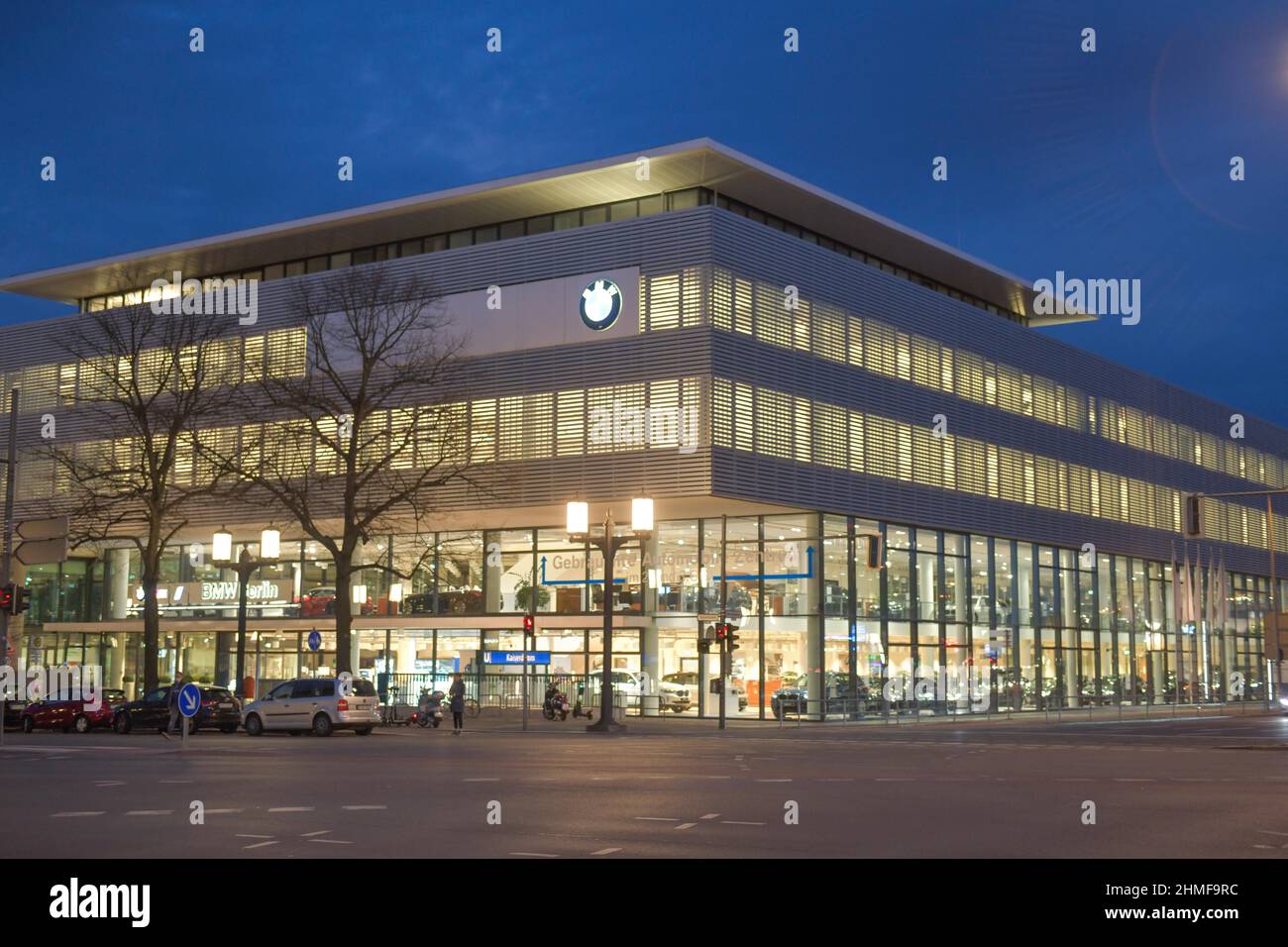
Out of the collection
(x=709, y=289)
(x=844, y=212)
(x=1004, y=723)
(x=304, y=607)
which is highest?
(x=844, y=212)

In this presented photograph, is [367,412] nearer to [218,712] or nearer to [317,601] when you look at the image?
[218,712]

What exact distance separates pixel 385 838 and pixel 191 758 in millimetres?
15836

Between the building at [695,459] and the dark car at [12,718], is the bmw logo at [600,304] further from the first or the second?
the dark car at [12,718]

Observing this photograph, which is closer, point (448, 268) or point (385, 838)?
point (385, 838)

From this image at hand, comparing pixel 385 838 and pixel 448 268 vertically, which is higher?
pixel 448 268

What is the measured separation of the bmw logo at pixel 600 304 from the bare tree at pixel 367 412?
5.28 metres

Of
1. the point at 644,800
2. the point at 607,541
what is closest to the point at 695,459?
the point at 607,541

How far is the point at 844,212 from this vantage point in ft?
184

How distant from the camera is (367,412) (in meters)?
48.2

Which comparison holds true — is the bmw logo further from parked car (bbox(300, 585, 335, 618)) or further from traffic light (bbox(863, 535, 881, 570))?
parked car (bbox(300, 585, 335, 618))
